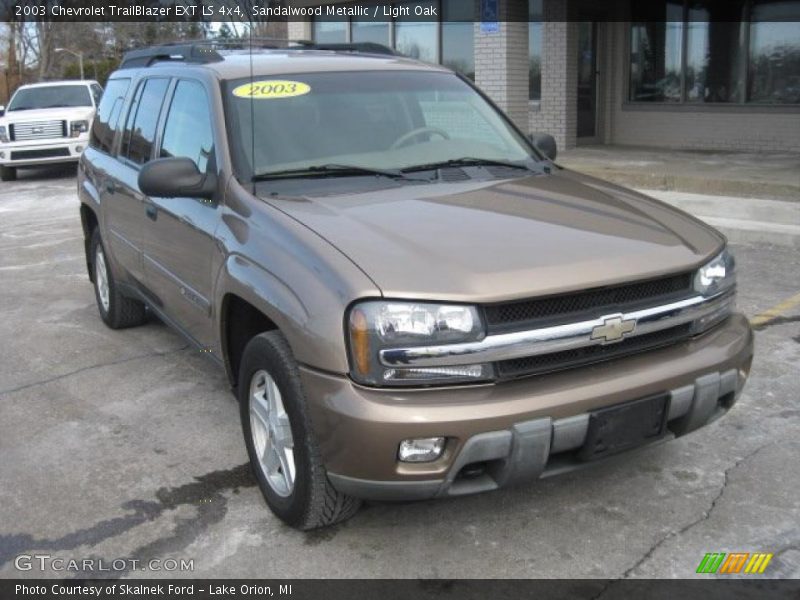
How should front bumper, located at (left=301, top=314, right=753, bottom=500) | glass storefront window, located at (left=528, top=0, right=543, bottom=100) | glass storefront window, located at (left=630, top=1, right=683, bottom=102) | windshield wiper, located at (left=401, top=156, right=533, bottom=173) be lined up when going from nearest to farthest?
front bumper, located at (left=301, top=314, right=753, bottom=500) < windshield wiper, located at (left=401, top=156, right=533, bottom=173) < glass storefront window, located at (left=630, top=1, right=683, bottom=102) < glass storefront window, located at (left=528, top=0, right=543, bottom=100)

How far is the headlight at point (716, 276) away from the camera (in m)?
3.29

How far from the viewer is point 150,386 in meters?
5.05

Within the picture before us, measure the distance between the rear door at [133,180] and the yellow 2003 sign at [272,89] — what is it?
93cm

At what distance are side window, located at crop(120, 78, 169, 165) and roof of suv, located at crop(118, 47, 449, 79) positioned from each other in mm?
189

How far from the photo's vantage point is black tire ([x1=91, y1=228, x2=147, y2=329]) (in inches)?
235

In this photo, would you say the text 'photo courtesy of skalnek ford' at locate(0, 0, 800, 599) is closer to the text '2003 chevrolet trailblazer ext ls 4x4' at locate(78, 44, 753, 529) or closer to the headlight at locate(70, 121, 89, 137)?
the text '2003 chevrolet trailblazer ext ls 4x4' at locate(78, 44, 753, 529)

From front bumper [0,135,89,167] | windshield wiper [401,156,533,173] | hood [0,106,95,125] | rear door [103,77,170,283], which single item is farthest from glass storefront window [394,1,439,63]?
windshield wiper [401,156,533,173]

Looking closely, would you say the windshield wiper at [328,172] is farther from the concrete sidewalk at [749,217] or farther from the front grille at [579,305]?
the concrete sidewalk at [749,217]

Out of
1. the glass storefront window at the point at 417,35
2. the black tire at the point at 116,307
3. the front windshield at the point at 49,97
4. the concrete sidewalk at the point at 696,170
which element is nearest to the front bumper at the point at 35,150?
the front windshield at the point at 49,97

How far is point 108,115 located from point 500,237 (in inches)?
148

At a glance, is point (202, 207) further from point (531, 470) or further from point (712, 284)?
point (712, 284)

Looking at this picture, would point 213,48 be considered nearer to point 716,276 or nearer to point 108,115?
point 108,115

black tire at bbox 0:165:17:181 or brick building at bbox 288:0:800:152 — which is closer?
brick building at bbox 288:0:800:152
